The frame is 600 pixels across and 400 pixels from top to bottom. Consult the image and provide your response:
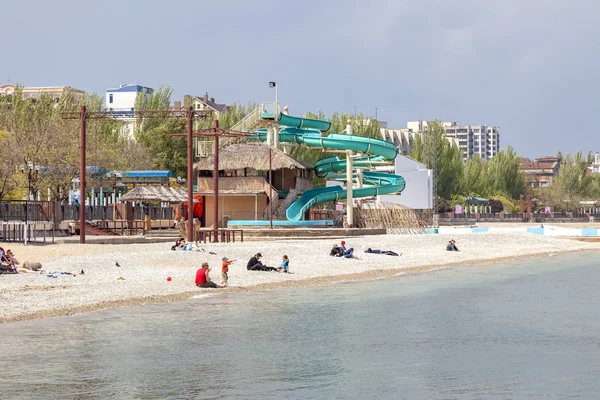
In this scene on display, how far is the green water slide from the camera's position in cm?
5978

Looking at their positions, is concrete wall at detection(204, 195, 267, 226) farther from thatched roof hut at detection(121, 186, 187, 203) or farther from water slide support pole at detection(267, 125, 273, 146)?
thatched roof hut at detection(121, 186, 187, 203)

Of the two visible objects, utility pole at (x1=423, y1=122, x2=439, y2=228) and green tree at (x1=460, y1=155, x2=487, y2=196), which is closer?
utility pole at (x1=423, y1=122, x2=439, y2=228)

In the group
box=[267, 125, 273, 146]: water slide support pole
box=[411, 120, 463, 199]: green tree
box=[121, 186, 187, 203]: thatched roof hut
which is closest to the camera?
box=[267, 125, 273, 146]: water slide support pole

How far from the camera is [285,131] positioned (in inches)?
2494

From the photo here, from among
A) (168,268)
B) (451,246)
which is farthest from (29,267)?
(451,246)

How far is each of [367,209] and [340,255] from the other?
1942 cm

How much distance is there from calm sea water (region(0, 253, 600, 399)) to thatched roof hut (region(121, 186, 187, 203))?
3207 centimetres

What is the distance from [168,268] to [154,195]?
2785 cm

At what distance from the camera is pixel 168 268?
36625mm

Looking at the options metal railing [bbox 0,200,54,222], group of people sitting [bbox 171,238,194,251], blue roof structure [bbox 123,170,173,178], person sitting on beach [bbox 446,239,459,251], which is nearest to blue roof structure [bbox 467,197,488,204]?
blue roof structure [bbox 123,170,173,178]

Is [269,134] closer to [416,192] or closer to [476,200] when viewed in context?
[416,192]

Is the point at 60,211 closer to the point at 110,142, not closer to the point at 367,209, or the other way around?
the point at 367,209

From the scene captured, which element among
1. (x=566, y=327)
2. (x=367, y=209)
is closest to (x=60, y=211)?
(x=367, y=209)

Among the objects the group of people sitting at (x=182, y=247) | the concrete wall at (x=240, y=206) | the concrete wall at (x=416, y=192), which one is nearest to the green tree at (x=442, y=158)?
the concrete wall at (x=416, y=192)
